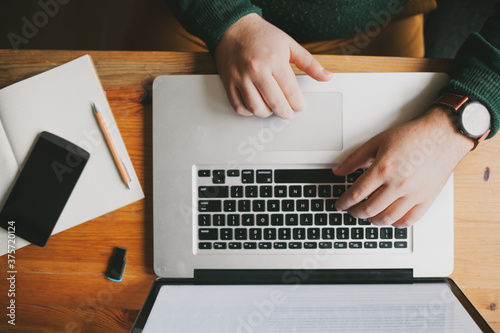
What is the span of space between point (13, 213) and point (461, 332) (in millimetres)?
819

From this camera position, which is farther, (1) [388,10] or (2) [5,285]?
(1) [388,10]

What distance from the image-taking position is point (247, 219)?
0.60 m

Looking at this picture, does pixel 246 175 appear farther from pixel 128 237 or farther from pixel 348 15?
pixel 348 15

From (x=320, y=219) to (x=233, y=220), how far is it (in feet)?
0.53

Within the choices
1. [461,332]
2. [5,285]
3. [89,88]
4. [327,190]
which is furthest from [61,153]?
[461,332]

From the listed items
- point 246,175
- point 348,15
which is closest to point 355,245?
point 246,175

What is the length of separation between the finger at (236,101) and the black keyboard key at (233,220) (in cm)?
19

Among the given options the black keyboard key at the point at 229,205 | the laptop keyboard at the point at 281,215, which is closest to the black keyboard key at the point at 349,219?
the laptop keyboard at the point at 281,215

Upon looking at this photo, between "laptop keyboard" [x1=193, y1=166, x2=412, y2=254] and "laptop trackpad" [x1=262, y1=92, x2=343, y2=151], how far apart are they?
0.05 metres

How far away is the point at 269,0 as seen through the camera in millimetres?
683

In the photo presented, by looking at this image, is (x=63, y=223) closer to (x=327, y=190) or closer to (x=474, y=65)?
(x=327, y=190)

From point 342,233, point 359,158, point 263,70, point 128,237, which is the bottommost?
point 128,237

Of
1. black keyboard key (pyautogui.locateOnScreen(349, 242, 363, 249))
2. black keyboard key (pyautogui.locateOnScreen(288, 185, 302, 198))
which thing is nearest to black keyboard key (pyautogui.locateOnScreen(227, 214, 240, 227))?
black keyboard key (pyautogui.locateOnScreen(288, 185, 302, 198))

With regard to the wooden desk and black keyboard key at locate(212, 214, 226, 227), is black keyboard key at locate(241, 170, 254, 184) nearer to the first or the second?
black keyboard key at locate(212, 214, 226, 227)
